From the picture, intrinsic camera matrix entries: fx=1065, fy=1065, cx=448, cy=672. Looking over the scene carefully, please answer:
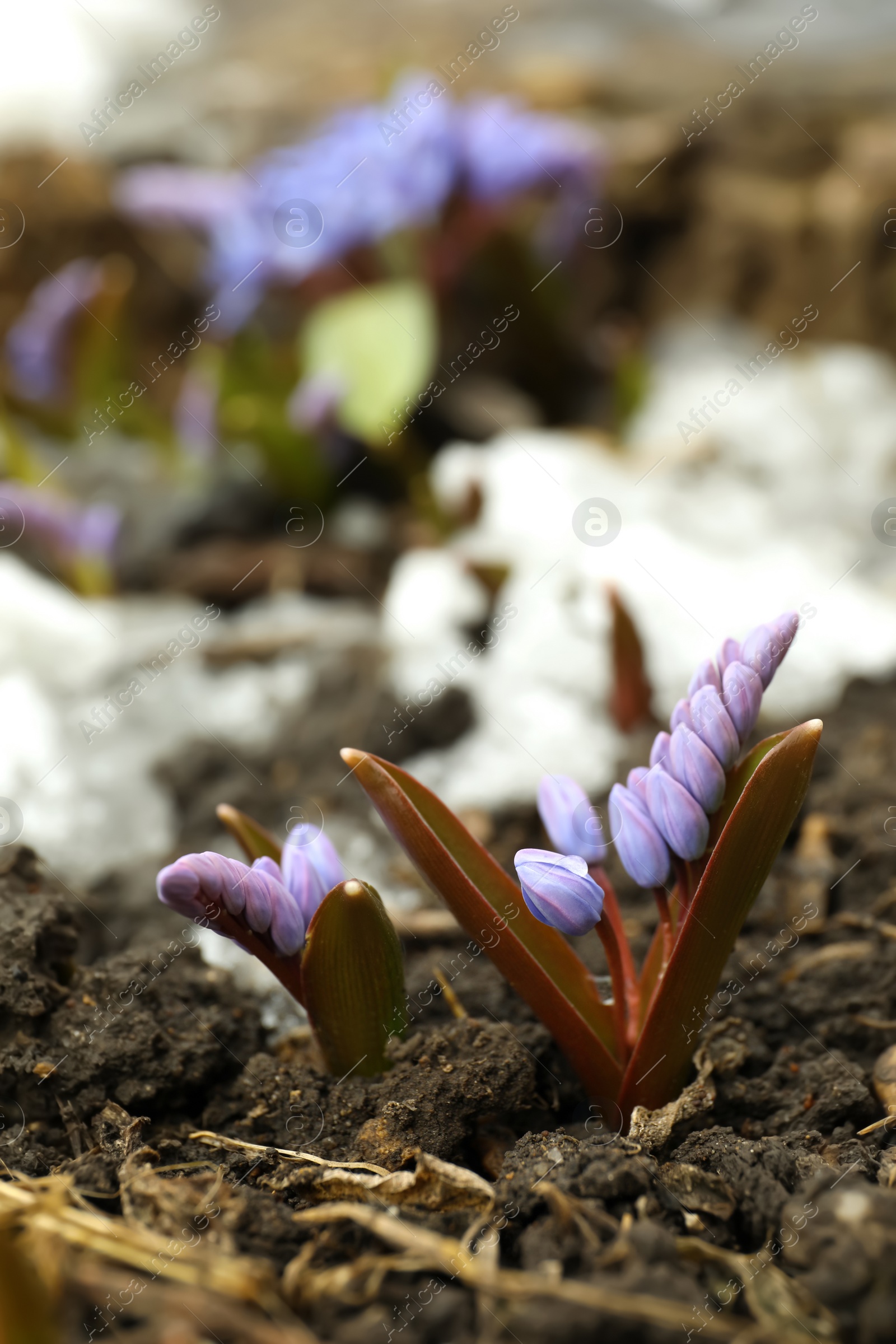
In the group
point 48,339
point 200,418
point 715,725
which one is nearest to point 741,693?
point 715,725

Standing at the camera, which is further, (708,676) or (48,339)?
(48,339)

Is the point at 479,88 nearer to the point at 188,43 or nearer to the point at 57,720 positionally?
the point at 188,43

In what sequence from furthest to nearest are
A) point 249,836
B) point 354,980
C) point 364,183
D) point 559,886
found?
point 364,183 < point 249,836 < point 354,980 < point 559,886

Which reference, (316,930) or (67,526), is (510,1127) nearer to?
(316,930)

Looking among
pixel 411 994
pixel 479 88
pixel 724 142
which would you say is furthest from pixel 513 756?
pixel 479 88

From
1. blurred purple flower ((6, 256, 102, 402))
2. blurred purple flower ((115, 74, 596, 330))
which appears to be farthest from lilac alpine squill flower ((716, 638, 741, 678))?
blurred purple flower ((6, 256, 102, 402))

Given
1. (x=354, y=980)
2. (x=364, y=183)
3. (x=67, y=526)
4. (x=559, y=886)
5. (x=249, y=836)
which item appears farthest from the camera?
(x=364, y=183)
